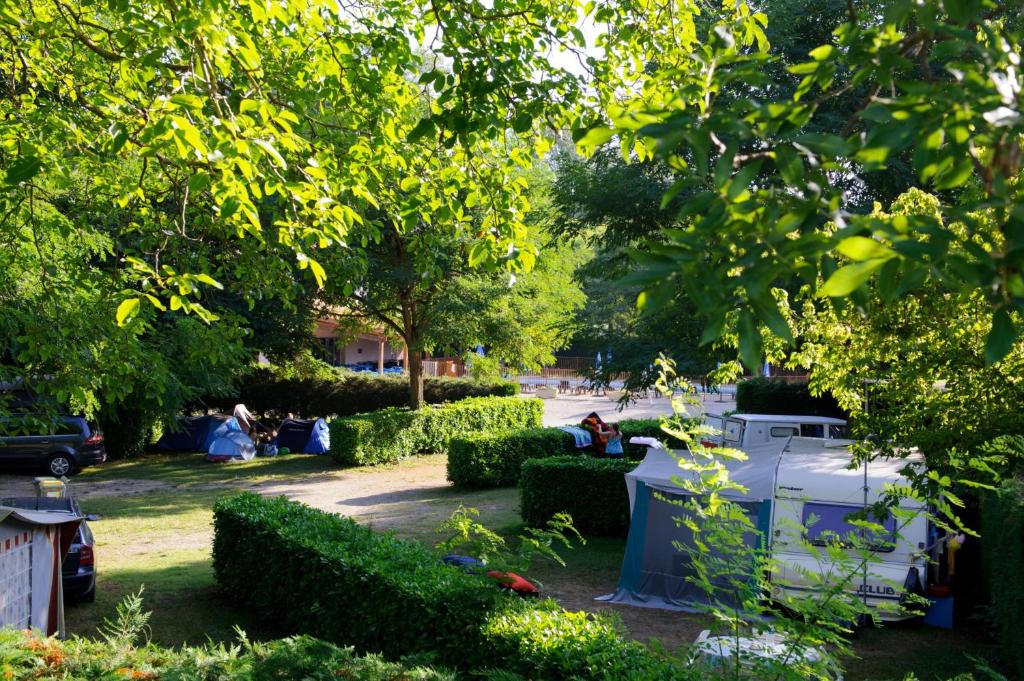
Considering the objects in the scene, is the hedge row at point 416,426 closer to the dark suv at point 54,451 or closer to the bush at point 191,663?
the dark suv at point 54,451

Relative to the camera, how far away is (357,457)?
22.3 meters

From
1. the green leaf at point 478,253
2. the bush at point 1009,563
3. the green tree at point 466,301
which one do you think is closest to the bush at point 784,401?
the green tree at point 466,301

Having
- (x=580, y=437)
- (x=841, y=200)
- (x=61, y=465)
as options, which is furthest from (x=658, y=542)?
(x=61, y=465)

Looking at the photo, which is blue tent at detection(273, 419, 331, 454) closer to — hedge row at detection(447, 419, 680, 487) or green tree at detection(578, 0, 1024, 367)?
hedge row at detection(447, 419, 680, 487)

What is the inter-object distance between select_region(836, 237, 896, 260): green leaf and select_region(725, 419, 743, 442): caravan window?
13301 millimetres

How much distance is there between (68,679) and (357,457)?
1772cm

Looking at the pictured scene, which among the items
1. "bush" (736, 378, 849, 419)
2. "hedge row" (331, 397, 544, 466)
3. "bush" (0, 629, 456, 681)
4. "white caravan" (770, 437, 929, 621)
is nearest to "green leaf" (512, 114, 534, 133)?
"bush" (0, 629, 456, 681)

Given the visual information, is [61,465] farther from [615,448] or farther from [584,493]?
[584,493]

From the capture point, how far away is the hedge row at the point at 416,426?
73.5ft

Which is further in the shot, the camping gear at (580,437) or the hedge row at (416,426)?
the hedge row at (416,426)

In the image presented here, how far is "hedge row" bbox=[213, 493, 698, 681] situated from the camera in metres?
5.27

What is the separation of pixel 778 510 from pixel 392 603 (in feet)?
18.1

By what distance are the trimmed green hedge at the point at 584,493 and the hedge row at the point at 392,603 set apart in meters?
5.07

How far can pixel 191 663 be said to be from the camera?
497 centimetres
